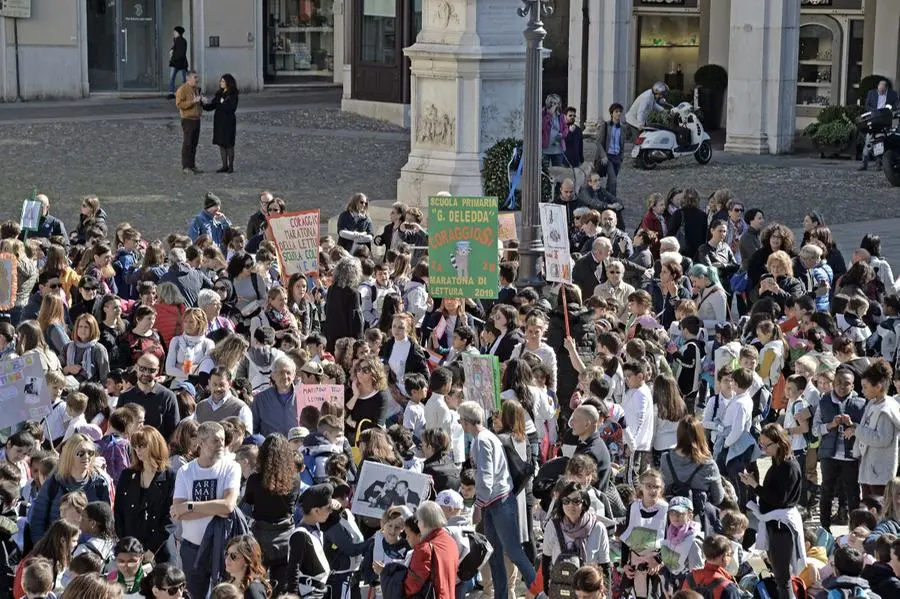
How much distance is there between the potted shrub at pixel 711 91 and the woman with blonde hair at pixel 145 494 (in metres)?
28.0

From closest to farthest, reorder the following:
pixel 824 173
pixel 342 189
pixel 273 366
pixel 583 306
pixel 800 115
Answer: pixel 273 366 → pixel 583 306 → pixel 342 189 → pixel 824 173 → pixel 800 115

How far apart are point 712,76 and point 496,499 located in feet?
88.5

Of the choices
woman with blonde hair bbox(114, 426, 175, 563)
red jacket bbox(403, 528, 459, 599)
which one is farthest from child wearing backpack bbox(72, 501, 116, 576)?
red jacket bbox(403, 528, 459, 599)

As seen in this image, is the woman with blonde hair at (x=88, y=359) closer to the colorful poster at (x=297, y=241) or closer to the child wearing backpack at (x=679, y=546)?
the colorful poster at (x=297, y=241)

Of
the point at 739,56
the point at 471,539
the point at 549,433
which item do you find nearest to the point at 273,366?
the point at 549,433

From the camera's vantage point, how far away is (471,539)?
9648mm

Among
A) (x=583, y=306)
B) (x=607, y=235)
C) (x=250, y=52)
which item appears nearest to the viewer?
(x=583, y=306)

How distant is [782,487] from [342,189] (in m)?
17.0

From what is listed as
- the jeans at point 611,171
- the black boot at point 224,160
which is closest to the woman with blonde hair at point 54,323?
the jeans at point 611,171

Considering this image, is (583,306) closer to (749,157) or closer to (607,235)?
(607,235)

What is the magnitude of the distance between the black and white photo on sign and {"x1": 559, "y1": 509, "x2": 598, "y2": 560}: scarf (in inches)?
31.7

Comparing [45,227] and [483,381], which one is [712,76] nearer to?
[45,227]

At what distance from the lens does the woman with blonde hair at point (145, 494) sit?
9992mm

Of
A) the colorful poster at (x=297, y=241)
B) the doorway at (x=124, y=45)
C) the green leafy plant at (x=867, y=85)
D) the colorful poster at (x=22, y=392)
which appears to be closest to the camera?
the colorful poster at (x=22, y=392)
